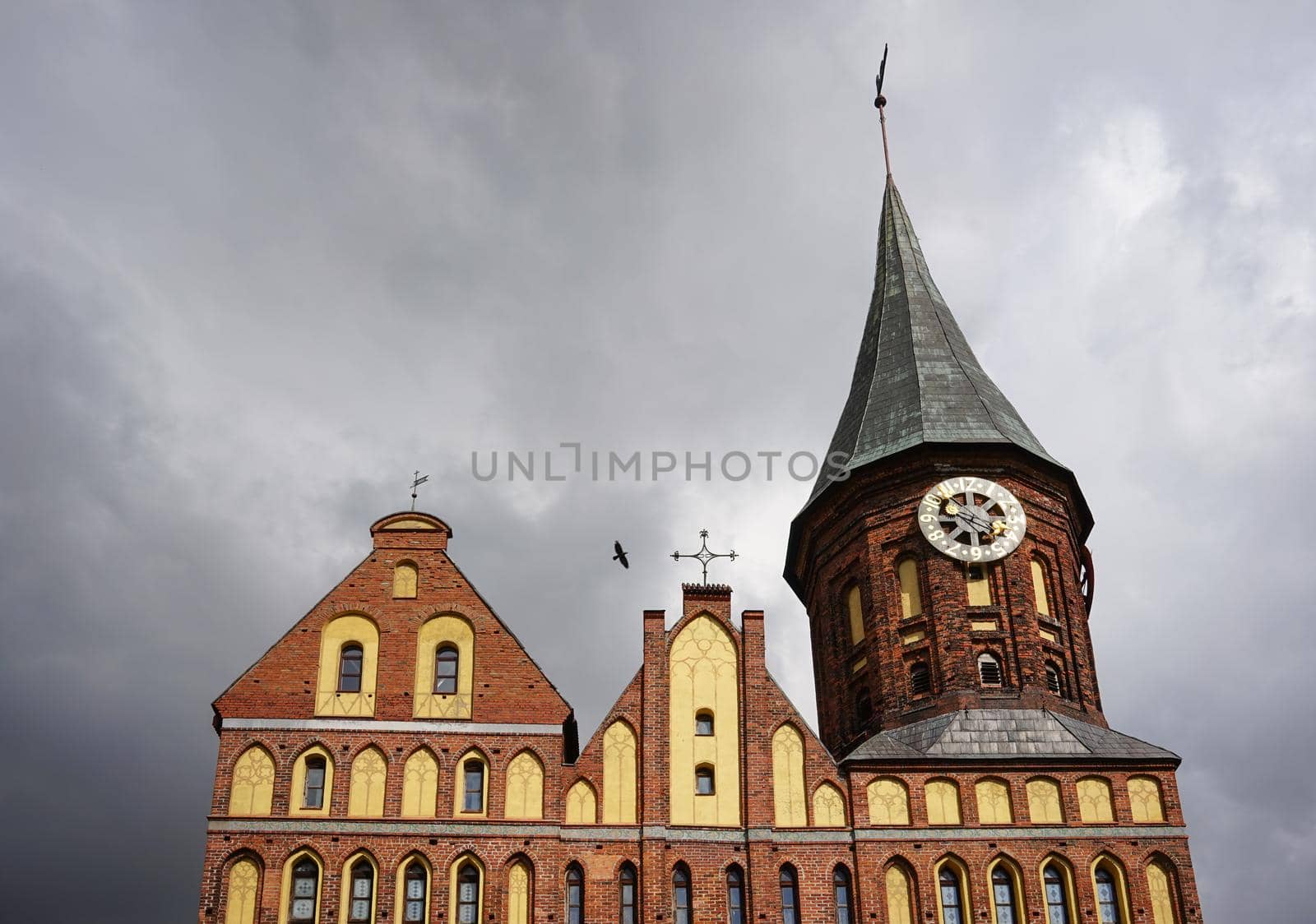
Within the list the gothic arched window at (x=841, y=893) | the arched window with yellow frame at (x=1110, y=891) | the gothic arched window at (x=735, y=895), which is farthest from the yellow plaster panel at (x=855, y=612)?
the gothic arched window at (x=735, y=895)

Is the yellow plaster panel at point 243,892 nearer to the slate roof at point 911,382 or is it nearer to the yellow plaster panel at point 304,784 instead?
the yellow plaster panel at point 304,784

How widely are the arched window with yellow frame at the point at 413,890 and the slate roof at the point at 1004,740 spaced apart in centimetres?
933

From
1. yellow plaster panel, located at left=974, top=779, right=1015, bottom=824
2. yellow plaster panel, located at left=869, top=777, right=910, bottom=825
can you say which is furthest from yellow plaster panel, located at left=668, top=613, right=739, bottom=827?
yellow plaster panel, located at left=974, top=779, right=1015, bottom=824

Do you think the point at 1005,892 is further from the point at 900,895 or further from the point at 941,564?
the point at 941,564

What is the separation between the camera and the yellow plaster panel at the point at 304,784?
89.2 ft

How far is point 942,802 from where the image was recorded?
28.8m

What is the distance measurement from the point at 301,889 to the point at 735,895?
8.77 m

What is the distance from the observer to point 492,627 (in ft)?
97.8

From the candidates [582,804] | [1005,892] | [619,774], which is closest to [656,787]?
[619,774]

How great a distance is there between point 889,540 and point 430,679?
13.0 meters

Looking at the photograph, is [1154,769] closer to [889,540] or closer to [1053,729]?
[1053,729]

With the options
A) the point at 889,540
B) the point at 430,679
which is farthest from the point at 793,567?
the point at 430,679

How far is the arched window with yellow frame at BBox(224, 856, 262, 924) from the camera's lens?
25.9 metres

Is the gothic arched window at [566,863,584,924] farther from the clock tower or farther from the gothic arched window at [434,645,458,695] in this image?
the clock tower
